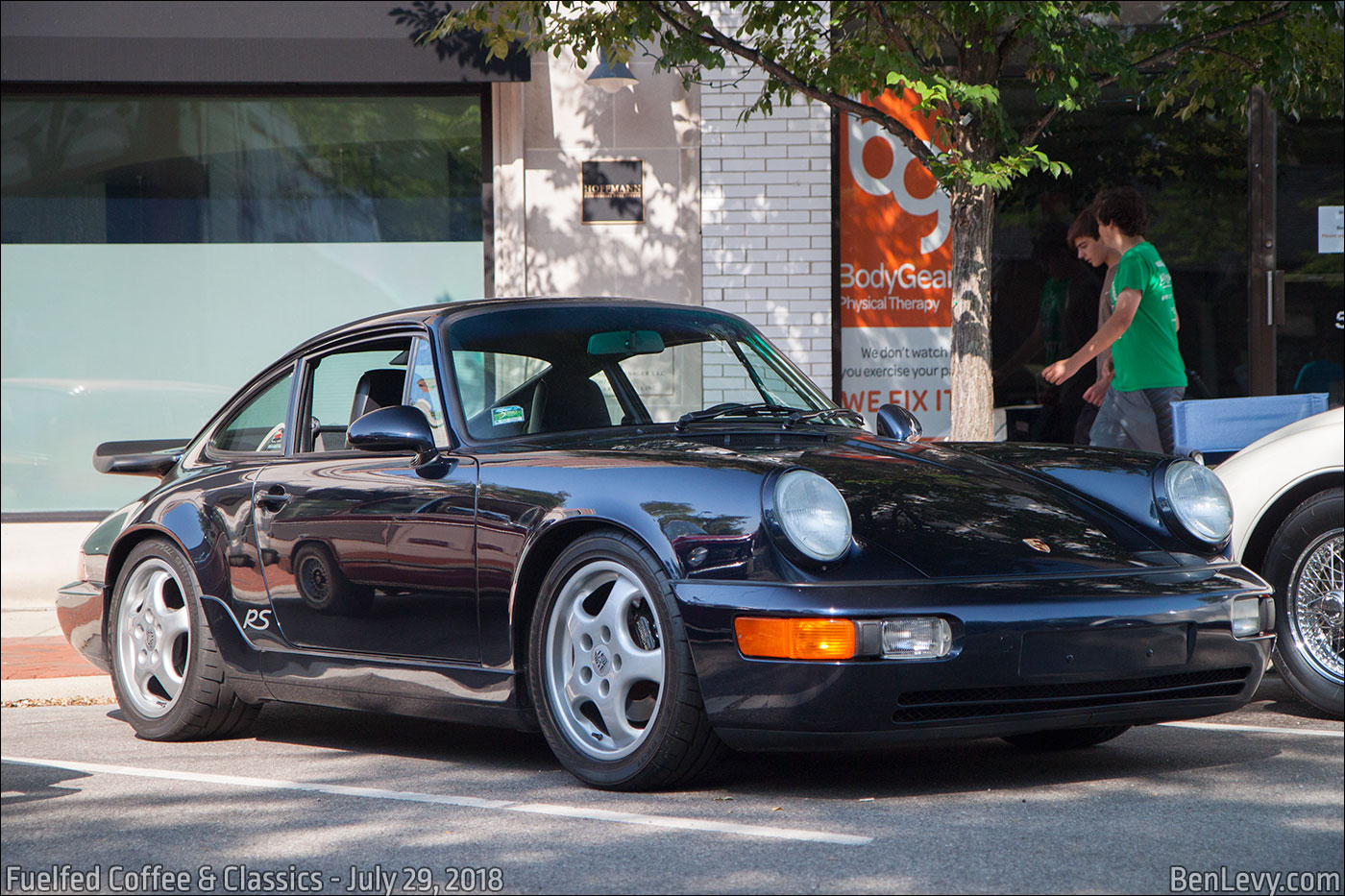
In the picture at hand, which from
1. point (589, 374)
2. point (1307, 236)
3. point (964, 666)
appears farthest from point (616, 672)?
point (1307, 236)

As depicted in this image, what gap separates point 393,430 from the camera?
4543 mm

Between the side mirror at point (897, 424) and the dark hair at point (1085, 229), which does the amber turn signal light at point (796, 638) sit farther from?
the dark hair at point (1085, 229)

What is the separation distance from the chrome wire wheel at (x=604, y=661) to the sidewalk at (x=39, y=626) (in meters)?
3.43

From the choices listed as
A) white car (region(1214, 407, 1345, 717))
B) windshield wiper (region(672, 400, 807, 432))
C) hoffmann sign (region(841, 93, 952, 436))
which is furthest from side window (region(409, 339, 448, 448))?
hoffmann sign (region(841, 93, 952, 436))

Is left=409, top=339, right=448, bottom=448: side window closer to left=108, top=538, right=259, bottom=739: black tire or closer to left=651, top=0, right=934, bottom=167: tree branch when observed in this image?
left=108, top=538, right=259, bottom=739: black tire

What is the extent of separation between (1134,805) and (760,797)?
2.98ft

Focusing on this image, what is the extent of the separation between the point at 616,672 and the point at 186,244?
24.5ft

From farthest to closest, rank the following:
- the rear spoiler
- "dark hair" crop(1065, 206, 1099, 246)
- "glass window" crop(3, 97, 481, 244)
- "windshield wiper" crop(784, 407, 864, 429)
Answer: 1. "glass window" crop(3, 97, 481, 244)
2. "dark hair" crop(1065, 206, 1099, 246)
3. the rear spoiler
4. "windshield wiper" crop(784, 407, 864, 429)

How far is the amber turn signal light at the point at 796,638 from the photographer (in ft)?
12.0

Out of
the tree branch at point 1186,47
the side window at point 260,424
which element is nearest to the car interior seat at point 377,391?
the side window at point 260,424

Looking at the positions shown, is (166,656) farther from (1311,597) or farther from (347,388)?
(1311,597)

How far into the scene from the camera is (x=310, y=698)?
4.96 m

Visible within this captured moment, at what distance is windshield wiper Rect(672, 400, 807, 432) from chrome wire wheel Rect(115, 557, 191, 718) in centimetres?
197

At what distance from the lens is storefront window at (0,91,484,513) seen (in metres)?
10.5
